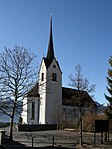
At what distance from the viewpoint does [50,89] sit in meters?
65.2

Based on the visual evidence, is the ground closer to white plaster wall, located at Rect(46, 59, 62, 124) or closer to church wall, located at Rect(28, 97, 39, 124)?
white plaster wall, located at Rect(46, 59, 62, 124)

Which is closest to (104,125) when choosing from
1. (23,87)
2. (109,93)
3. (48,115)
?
(109,93)

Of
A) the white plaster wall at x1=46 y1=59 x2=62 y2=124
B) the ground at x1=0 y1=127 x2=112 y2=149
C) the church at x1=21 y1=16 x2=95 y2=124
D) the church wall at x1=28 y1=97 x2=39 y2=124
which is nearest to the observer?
the ground at x1=0 y1=127 x2=112 y2=149

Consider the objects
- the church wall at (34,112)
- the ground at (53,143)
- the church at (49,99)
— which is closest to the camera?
the ground at (53,143)

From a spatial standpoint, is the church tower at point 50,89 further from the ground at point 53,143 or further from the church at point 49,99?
the ground at point 53,143

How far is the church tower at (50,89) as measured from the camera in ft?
208

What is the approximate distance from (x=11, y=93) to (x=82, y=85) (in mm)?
7551

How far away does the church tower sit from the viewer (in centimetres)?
6338

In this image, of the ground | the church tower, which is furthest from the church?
the ground

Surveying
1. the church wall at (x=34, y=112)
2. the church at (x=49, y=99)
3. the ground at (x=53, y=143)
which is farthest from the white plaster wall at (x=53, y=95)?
the ground at (x=53, y=143)

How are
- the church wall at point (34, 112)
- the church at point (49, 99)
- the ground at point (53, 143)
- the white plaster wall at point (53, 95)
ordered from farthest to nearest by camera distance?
the church wall at point (34, 112)
the white plaster wall at point (53, 95)
the church at point (49, 99)
the ground at point (53, 143)

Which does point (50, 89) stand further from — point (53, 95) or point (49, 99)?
point (49, 99)

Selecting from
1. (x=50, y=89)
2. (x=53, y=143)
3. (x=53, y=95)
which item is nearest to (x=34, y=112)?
(x=53, y=95)

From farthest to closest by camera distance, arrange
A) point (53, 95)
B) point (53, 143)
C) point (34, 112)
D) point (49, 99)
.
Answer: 1. point (53, 95)
2. point (49, 99)
3. point (34, 112)
4. point (53, 143)
